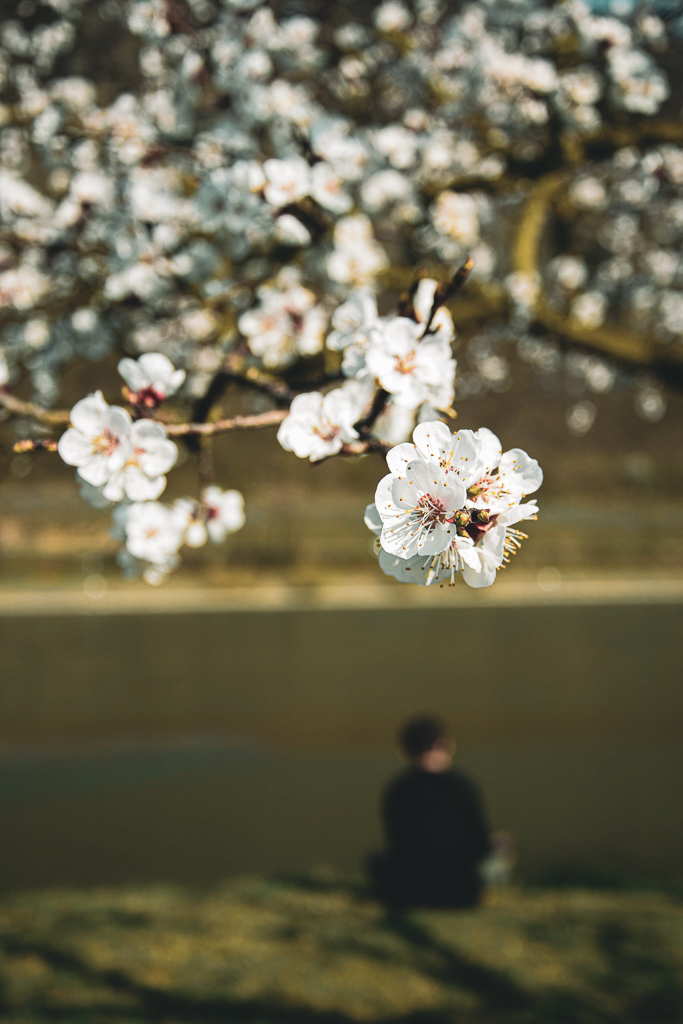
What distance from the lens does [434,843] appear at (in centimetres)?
270

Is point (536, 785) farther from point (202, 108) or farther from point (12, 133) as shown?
point (12, 133)

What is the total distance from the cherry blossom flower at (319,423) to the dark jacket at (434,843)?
6.65 ft

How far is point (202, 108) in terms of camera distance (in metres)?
2.94

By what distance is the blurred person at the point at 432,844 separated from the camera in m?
2.72

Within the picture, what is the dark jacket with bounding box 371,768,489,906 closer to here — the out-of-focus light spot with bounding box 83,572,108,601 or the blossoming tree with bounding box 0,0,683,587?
the blossoming tree with bounding box 0,0,683,587

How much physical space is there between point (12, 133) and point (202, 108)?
0.89 metres

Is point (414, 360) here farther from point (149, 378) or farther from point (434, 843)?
point (434, 843)

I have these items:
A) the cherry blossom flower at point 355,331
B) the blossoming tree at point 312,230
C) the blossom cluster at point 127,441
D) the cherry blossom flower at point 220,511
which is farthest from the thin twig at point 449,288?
the cherry blossom flower at point 220,511

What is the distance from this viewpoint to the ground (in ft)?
7.50

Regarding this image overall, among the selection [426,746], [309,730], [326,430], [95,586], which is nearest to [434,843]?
[426,746]

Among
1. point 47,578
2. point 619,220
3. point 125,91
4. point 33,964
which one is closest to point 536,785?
point 33,964

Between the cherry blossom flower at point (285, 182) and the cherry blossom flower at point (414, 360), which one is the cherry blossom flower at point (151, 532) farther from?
the cherry blossom flower at point (285, 182)

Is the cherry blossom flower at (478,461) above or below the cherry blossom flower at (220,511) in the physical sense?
below

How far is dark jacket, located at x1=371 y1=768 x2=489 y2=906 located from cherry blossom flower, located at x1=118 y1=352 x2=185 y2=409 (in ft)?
6.81
